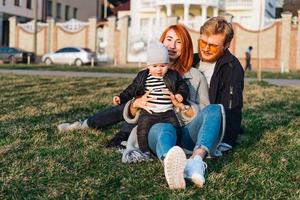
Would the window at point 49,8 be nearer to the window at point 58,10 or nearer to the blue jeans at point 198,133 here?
the window at point 58,10

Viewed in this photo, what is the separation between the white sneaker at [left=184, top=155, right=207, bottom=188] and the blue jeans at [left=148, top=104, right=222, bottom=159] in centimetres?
23

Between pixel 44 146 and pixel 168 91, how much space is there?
134 centimetres

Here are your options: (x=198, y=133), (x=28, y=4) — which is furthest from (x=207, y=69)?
(x=28, y=4)

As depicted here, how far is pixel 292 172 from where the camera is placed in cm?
391

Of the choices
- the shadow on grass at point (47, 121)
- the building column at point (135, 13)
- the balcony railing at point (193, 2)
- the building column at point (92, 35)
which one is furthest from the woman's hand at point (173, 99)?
the building column at point (135, 13)

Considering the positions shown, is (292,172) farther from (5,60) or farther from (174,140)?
(5,60)

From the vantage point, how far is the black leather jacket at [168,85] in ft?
13.4

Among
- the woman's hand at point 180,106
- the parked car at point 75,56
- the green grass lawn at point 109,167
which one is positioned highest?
the parked car at point 75,56

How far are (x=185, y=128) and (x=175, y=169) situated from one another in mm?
932

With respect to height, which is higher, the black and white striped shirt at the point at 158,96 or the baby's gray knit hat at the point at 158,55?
the baby's gray knit hat at the point at 158,55

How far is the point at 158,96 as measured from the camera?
4.16m

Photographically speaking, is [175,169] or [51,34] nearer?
[175,169]

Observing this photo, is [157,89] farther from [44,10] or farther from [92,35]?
[44,10]

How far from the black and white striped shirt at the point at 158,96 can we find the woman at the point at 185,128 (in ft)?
0.20
